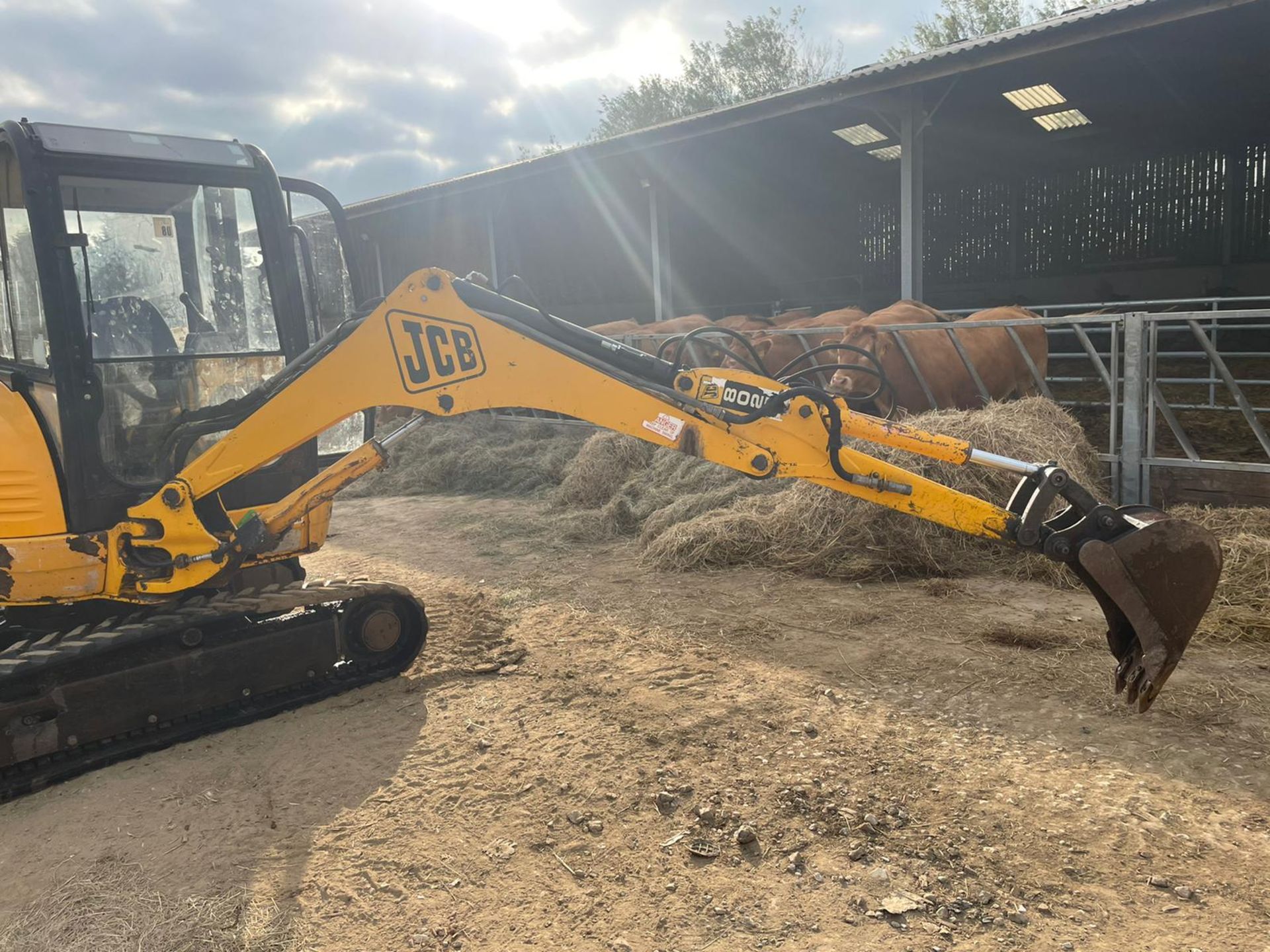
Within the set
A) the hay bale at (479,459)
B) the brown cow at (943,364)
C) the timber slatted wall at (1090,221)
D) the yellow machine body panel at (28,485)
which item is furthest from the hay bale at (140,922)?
the timber slatted wall at (1090,221)

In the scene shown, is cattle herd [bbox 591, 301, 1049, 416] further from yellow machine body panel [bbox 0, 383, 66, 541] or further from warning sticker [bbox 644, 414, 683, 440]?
yellow machine body panel [bbox 0, 383, 66, 541]

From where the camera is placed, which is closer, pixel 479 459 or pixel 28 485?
pixel 28 485

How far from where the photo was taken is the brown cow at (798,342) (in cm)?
959

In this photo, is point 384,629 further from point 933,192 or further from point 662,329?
point 933,192

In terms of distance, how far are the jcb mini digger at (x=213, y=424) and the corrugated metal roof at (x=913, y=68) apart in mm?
7996

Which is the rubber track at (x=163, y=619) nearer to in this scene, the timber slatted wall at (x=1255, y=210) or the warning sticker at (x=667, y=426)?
the warning sticker at (x=667, y=426)

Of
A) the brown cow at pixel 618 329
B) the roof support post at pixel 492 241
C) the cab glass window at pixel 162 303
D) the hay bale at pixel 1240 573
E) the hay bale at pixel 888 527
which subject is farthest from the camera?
the roof support post at pixel 492 241

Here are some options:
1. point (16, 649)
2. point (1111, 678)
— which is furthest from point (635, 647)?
point (16, 649)

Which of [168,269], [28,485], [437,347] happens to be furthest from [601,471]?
[28,485]

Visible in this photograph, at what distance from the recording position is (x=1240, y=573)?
5047 millimetres

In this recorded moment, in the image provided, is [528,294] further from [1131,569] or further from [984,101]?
[984,101]

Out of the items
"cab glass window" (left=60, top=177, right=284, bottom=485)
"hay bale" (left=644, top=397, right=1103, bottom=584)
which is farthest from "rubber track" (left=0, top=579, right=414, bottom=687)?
"hay bale" (left=644, top=397, right=1103, bottom=584)

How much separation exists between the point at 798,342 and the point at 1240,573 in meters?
5.89

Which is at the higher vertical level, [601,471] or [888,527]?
[601,471]
